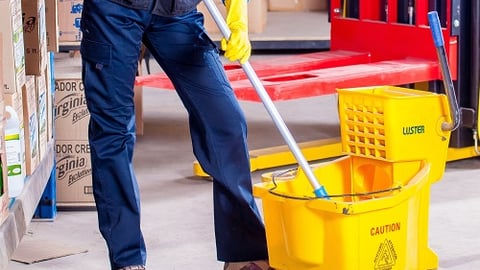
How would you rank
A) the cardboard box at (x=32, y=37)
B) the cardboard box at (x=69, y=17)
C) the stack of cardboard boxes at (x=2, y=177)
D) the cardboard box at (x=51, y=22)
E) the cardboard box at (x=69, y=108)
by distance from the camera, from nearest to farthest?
the stack of cardboard boxes at (x=2, y=177) < the cardboard box at (x=32, y=37) < the cardboard box at (x=51, y=22) < the cardboard box at (x=69, y=108) < the cardboard box at (x=69, y=17)

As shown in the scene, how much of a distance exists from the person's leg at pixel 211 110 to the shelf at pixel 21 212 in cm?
59

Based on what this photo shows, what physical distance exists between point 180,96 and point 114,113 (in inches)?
8.8

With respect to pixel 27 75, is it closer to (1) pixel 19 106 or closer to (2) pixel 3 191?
(1) pixel 19 106

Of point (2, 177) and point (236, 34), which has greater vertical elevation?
point (236, 34)


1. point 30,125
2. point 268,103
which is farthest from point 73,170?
point 268,103

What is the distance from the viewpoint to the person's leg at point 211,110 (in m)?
3.20

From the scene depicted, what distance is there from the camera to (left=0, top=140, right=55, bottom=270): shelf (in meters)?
3.00

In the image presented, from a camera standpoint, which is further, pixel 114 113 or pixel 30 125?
pixel 30 125

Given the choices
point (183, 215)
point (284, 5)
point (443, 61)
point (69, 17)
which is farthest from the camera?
point (284, 5)

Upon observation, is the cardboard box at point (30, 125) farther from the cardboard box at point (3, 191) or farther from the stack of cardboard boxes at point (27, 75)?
the cardboard box at point (3, 191)

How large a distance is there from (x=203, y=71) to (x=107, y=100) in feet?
1.01

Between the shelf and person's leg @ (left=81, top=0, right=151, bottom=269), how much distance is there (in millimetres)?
254

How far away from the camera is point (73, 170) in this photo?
4516 millimetres

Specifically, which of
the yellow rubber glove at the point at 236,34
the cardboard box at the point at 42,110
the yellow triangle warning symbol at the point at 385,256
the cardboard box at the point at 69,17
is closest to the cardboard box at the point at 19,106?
the cardboard box at the point at 42,110
